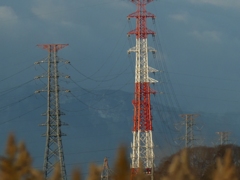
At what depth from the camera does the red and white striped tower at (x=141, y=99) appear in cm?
4291

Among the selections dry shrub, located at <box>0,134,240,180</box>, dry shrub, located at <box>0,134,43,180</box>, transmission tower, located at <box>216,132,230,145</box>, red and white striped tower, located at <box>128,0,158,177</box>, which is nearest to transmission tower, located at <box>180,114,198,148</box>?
transmission tower, located at <box>216,132,230,145</box>

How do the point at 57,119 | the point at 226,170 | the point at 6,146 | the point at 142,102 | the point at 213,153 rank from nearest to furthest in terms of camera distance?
the point at 6,146 < the point at 226,170 < the point at 57,119 < the point at 142,102 < the point at 213,153

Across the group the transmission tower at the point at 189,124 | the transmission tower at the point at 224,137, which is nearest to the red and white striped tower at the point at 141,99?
the transmission tower at the point at 189,124

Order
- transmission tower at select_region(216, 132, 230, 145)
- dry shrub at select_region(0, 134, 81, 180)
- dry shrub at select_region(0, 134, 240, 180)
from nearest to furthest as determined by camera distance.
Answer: dry shrub at select_region(0, 134, 240, 180) < dry shrub at select_region(0, 134, 81, 180) < transmission tower at select_region(216, 132, 230, 145)

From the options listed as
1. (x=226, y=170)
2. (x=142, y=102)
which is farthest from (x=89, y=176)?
(x=142, y=102)

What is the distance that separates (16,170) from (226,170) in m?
1.67

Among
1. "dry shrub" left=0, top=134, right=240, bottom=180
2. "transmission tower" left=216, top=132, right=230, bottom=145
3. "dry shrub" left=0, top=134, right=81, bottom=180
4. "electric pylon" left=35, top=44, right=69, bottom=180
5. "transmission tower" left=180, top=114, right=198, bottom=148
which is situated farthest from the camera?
"transmission tower" left=216, top=132, right=230, bottom=145

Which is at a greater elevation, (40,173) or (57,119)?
(57,119)

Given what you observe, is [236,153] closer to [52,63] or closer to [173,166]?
[52,63]

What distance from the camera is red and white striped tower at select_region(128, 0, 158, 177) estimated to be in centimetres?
4291

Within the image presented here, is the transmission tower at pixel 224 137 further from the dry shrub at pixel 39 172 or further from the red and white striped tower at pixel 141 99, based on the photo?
the dry shrub at pixel 39 172

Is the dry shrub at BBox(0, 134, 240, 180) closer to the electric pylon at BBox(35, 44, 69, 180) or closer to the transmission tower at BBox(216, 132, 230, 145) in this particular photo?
the electric pylon at BBox(35, 44, 69, 180)

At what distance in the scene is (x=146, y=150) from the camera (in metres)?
43.7

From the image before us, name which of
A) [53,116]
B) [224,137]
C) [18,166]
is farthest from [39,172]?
[224,137]
